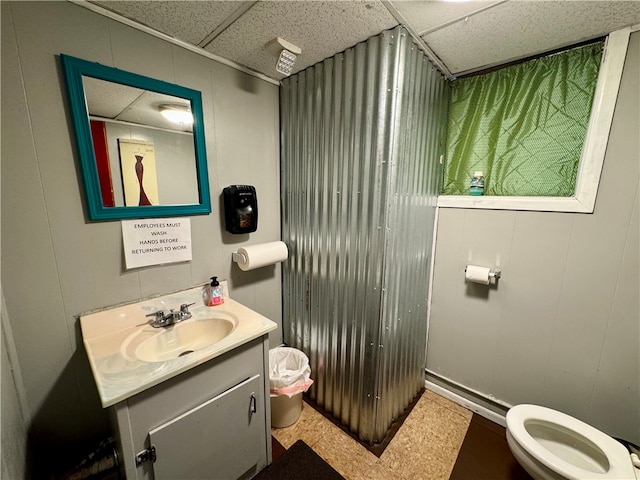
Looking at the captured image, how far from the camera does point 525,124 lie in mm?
1433

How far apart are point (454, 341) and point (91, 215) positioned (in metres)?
2.19

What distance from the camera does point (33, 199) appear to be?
3.22 feet

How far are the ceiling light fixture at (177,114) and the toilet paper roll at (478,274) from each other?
1.81m

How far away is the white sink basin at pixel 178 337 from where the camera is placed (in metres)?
1.14

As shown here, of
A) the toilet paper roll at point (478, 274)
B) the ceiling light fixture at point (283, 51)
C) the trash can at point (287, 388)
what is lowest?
the trash can at point (287, 388)

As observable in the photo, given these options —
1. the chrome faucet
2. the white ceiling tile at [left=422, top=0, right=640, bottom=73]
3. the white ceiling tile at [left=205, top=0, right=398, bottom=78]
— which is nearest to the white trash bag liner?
the chrome faucet

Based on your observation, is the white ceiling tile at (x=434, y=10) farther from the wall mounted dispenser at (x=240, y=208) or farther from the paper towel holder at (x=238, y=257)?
the paper towel holder at (x=238, y=257)

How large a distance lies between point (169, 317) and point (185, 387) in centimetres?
41

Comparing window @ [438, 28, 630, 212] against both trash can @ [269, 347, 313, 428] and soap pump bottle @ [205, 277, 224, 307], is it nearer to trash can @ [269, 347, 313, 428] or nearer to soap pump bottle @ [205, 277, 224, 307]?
trash can @ [269, 347, 313, 428]

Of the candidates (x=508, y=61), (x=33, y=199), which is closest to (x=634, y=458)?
(x=508, y=61)

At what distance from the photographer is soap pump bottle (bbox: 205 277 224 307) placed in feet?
4.72

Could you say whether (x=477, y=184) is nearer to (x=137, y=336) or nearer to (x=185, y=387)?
(x=185, y=387)

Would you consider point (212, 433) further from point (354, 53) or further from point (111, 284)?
point (354, 53)

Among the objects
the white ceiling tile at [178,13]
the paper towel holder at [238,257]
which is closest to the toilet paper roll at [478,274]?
the paper towel holder at [238,257]
